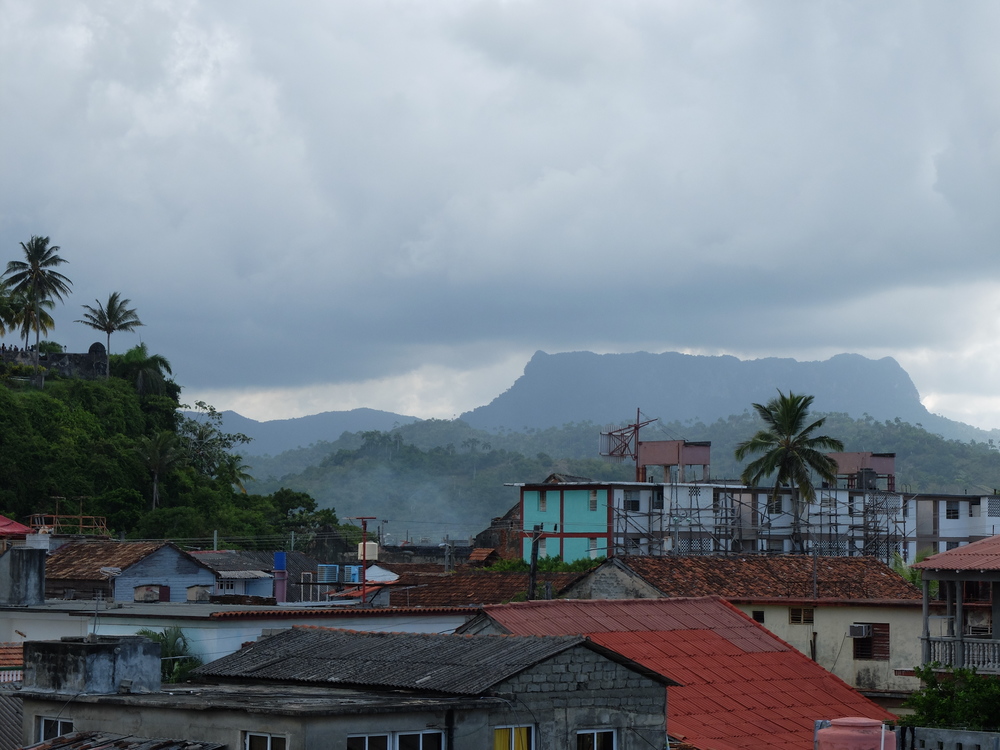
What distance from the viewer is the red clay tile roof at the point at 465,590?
Answer: 4497cm

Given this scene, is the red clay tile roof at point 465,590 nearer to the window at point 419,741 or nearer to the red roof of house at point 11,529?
the red roof of house at point 11,529

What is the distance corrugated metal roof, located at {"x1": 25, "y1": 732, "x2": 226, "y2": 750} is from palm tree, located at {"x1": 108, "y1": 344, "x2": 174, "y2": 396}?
304 ft

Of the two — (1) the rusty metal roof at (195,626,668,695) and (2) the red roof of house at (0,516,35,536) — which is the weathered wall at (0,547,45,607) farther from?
(2) the red roof of house at (0,516,35,536)

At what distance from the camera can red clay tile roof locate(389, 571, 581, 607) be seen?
44969mm

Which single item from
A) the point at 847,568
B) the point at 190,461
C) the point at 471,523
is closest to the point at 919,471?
the point at 471,523

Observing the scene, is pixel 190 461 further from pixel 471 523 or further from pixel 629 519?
pixel 471 523

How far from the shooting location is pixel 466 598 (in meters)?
45.7

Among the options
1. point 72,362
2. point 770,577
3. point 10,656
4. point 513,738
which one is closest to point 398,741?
point 513,738

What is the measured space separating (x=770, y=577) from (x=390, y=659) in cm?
2606

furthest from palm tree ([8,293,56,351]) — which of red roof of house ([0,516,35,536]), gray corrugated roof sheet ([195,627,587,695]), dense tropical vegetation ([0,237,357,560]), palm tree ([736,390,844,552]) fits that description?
gray corrugated roof sheet ([195,627,587,695])

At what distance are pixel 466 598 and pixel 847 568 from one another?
14.2 meters

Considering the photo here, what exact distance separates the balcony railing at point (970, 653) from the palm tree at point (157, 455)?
75.3 m

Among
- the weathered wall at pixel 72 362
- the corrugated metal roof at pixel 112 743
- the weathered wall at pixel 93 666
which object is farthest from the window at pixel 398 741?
the weathered wall at pixel 72 362

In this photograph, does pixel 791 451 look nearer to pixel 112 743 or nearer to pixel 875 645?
pixel 875 645
